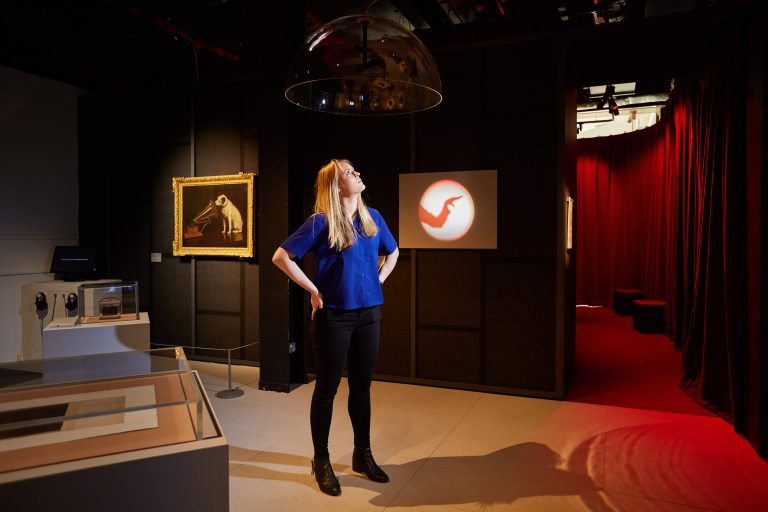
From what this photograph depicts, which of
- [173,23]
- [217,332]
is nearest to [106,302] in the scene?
[217,332]

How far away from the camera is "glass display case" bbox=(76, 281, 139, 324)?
3.78m

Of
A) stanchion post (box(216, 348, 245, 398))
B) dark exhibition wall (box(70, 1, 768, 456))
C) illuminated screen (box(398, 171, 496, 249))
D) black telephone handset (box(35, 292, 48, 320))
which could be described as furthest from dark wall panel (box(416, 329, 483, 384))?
black telephone handset (box(35, 292, 48, 320))

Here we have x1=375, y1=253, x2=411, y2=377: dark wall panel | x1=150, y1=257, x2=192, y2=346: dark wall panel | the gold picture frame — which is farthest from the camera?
x1=150, y1=257, x2=192, y2=346: dark wall panel

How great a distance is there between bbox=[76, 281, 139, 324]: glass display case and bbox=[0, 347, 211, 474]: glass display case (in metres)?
2.06

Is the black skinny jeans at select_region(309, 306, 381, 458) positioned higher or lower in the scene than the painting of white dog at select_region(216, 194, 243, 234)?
lower

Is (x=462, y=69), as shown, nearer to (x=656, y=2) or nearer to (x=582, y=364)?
(x=656, y=2)

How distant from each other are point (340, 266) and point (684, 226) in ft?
15.2

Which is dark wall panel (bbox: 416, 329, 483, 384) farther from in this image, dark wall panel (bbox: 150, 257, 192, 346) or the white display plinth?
dark wall panel (bbox: 150, 257, 192, 346)

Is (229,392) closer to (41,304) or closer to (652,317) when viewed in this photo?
(41,304)

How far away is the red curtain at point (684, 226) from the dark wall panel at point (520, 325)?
119 cm

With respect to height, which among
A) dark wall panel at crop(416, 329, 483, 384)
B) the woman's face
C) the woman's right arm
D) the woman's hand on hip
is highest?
the woman's face

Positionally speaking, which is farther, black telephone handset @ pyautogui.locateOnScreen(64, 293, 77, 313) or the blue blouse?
black telephone handset @ pyautogui.locateOnScreen(64, 293, 77, 313)

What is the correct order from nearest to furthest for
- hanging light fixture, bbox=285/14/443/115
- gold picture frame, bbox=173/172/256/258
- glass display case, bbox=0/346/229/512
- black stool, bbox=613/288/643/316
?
glass display case, bbox=0/346/229/512, hanging light fixture, bbox=285/14/443/115, gold picture frame, bbox=173/172/256/258, black stool, bbox=613/288/643/316

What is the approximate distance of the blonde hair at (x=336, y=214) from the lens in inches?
102
